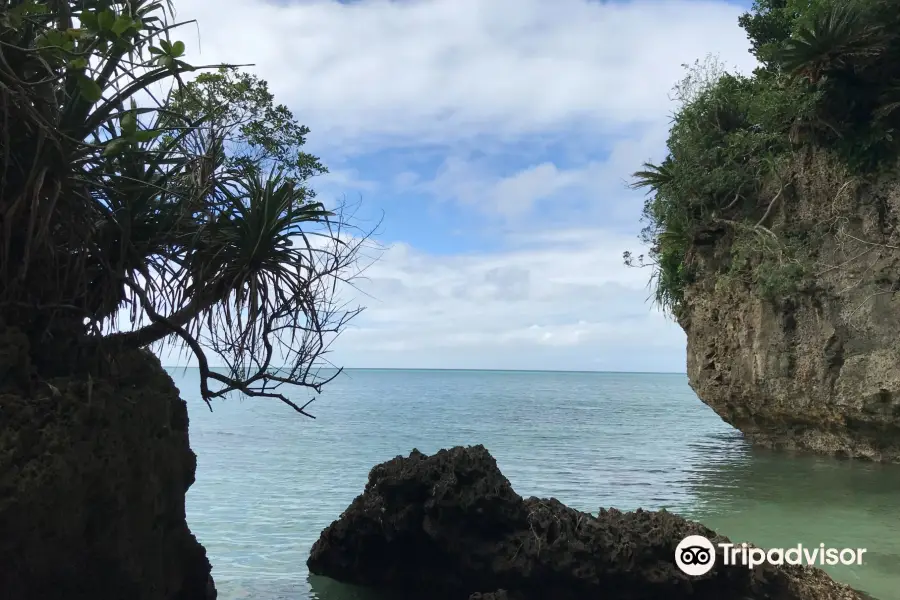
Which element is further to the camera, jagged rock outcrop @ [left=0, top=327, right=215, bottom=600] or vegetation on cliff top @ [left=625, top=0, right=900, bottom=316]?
vegetation on cliff top @ [left=625, top=0, right=900, bottom=316]

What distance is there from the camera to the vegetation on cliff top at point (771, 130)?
12.8m

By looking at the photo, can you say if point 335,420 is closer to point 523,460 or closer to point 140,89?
point 523,460

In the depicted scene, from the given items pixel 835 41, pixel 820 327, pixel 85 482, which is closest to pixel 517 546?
pixel 85 482

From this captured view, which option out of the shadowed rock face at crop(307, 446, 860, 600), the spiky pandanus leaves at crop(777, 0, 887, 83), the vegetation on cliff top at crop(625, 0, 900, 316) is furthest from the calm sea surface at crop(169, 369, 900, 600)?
the spiky pandanus leaves at crop(777, 0, 887, 83)

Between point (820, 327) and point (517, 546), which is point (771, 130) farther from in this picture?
point (517, 546)

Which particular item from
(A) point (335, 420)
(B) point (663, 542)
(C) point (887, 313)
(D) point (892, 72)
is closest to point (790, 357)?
(C) point (887, 313)

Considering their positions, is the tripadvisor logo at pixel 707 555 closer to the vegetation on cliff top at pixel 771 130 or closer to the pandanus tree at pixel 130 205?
the pandanus tree at pixel 130 205

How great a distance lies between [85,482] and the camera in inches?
157

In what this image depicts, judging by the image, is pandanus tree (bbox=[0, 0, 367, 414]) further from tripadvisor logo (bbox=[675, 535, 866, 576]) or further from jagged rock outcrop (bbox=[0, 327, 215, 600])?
tripadvisor logo (bbox=[675, 535, 866, 576])

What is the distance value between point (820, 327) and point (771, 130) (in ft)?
13.2

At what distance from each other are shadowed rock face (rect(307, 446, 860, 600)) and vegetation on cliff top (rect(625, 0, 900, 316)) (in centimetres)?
997

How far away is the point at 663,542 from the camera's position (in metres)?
5.43

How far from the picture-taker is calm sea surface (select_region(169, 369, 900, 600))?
8195mm

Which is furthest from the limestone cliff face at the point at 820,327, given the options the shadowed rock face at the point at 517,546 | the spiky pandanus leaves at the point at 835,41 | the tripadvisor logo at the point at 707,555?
the tripadvisor logo at the point at 707,555
